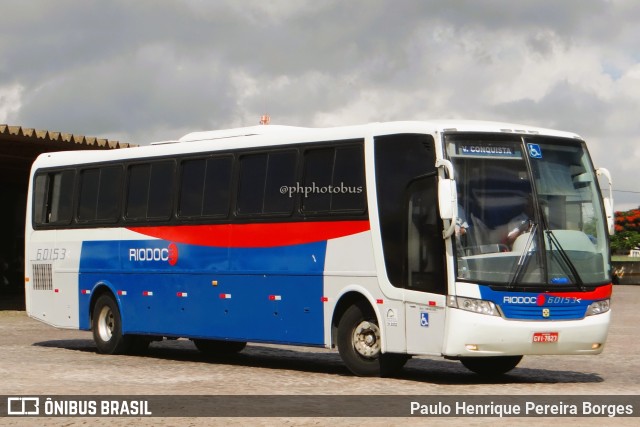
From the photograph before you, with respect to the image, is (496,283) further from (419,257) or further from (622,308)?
(622,308)

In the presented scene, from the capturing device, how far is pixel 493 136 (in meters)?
15.3

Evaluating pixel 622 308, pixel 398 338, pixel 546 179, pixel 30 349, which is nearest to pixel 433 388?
pixel 398 338

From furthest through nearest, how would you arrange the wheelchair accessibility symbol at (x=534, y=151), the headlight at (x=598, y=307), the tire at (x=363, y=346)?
the tire at (x=363, y=346)
the wheelchair accessibility symbol at (x=534, y=151)
the headlight at (x=598, y=307)

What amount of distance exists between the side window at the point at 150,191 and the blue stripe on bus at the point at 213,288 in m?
0.47

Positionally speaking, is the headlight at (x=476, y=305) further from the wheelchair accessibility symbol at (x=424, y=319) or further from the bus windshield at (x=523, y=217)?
the wheelchair accessibility symbol at (x=424, y=319)

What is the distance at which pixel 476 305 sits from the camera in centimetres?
1466

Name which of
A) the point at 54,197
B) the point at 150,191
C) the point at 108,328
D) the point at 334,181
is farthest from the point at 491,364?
the point at 54,197

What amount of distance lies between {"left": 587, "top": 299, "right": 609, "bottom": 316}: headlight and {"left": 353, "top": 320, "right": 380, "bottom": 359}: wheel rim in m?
2.59

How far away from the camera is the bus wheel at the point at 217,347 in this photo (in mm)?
20828

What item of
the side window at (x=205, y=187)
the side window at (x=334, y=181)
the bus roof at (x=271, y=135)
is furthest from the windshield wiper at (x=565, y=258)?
the side window at (x=205, y=187)

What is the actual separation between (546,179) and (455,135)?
1248mm

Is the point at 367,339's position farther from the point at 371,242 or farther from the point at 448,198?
the point at 448,198

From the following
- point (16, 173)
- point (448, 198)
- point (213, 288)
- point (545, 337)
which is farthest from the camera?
point (16, 173)

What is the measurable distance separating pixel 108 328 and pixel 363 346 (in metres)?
6.44
